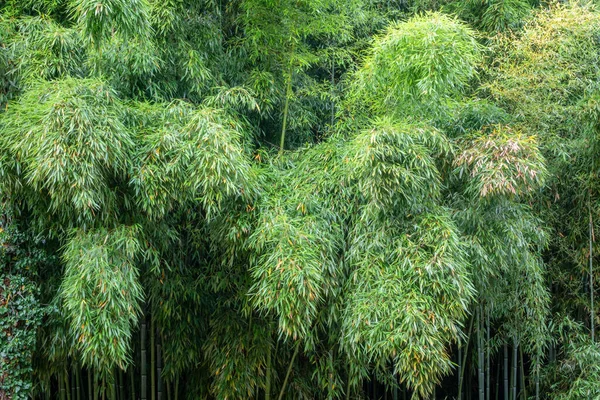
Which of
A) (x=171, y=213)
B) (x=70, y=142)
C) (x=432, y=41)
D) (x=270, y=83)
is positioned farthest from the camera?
(x=270, y=83)

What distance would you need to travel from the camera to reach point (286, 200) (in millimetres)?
4867

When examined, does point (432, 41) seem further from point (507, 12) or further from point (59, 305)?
point (59, 305)

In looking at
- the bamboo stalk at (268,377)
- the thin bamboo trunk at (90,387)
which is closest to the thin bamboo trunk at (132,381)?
the thin bamboo trunk at (90,387)

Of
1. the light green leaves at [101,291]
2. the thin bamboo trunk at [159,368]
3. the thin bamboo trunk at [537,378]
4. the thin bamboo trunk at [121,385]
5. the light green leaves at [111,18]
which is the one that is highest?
the light green leaves at [111,18]

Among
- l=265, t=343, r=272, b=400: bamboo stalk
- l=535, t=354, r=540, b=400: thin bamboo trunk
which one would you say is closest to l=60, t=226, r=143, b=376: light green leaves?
l=265, t=343, r=272, b=400: bamboo stalk

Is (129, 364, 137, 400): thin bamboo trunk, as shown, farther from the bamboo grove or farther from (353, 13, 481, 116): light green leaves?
(353, 13, 481, 116): light green leaves

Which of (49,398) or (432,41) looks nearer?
(432,41)

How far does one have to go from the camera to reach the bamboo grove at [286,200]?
14.5 feet

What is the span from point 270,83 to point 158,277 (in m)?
1.86

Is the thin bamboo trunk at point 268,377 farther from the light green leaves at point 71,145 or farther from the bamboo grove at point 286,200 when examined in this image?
the light green leaves at point 71,145

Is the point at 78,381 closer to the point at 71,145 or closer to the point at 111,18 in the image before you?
the point at 71,145

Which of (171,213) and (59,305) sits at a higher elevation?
(171,213)

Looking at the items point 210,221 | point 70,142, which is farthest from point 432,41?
point 70,142

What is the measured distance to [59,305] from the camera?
4.86 m
